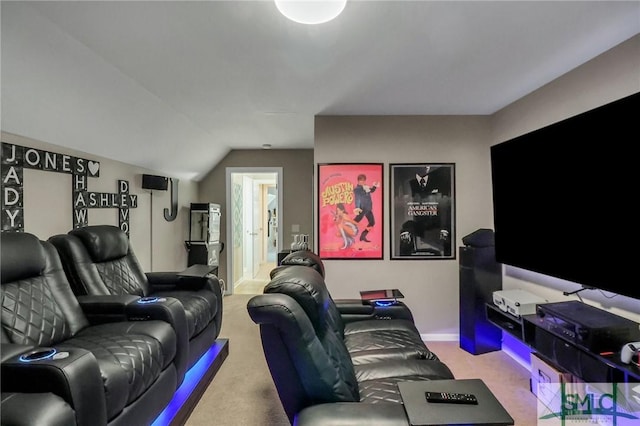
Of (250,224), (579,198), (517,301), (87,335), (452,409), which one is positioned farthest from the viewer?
(250,224)

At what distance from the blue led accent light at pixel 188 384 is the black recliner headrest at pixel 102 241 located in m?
1.20

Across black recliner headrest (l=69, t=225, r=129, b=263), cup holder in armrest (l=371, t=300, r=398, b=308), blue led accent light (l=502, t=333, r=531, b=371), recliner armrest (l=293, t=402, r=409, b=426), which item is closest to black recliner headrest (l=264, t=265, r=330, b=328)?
recliner armrest (l=293, t=402, r=409, b=426)

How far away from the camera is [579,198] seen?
6.01 feet

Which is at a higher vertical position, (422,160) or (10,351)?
(422,160)

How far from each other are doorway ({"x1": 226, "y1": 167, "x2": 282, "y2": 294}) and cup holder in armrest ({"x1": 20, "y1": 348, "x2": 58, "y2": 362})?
3.92m

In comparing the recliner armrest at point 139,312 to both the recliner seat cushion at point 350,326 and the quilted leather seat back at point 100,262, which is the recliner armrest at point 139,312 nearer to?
the quilted leather seat back at point 100,262

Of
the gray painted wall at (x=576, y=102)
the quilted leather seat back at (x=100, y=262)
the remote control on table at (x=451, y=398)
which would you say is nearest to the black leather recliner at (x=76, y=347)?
the quilted leather seat back at (x=100, y=262)

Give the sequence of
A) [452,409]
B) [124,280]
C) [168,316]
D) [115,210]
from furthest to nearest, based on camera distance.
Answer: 1. [115,210]
2. [124,280]
3. [168,316]
4. [452,409]

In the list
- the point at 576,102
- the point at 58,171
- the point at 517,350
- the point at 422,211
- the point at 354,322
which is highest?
the point at 576,102

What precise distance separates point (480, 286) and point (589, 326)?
130 cm

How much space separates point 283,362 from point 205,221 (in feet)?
12.9

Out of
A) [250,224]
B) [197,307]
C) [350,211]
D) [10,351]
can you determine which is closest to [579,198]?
[350,211]

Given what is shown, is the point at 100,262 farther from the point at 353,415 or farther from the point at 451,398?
the point at 451,398

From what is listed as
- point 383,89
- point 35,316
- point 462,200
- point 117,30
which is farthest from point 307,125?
point 35,316
